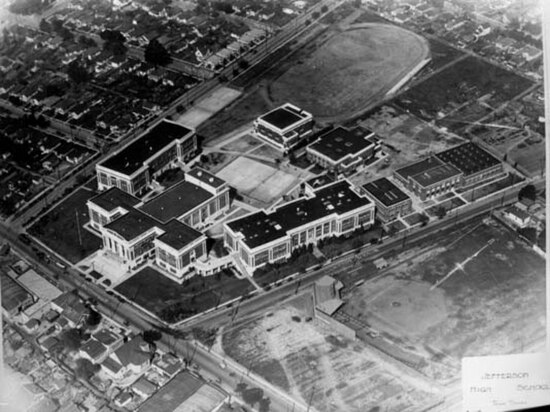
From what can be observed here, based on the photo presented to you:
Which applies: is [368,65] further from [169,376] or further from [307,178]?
[169,376]

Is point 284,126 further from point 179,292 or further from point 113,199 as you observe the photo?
point 179,292

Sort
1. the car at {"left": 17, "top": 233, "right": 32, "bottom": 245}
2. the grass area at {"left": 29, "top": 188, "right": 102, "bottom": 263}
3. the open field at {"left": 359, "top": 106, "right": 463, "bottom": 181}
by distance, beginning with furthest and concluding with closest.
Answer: the open field at {"left": 359, "top": 106, "right": 463, "bottom": 181}, the car at {"left": 17, "top": 233, "right": 32, "bottom": 245}, the grass area at {"left": 29, "top": 188, "right": 102, "bottom": 263}

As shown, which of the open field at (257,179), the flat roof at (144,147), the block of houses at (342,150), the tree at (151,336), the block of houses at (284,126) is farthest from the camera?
the block of houses at (284,126)

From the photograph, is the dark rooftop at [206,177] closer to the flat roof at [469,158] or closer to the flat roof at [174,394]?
the flat roof at [469,158]

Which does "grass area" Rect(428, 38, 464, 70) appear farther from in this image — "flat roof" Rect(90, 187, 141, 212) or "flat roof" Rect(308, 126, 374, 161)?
"flat roof" Rect(90, 187, 141, 212)

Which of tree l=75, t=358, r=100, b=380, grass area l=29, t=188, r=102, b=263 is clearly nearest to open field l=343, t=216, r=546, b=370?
tree l=75, t=358, r=100, b=380

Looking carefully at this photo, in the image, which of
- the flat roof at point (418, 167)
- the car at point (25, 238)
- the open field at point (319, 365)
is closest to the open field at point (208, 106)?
the flat roof at point (418, 167)
